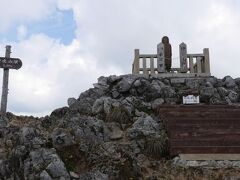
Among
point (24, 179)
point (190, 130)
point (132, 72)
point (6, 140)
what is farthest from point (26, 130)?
point (132, 72)

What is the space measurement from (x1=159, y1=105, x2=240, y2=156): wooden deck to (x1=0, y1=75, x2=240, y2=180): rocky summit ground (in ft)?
1.74

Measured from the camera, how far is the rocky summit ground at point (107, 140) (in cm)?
1537

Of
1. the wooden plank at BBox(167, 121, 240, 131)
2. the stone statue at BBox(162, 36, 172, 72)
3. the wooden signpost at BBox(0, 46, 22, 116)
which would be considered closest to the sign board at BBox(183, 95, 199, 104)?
the wooden plank at BBox(167, 121, 240, 131)

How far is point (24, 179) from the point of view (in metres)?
15.2

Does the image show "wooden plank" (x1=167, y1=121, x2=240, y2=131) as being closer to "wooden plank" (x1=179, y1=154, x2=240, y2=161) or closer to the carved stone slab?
"wooden plank" (x1=179, y1=154, x2=240, y2=161)

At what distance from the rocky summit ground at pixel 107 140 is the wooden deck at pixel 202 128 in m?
0.53

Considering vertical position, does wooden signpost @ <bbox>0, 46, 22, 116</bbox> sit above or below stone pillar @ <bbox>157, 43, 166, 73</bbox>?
below

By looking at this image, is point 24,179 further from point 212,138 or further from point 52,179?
point 212,138

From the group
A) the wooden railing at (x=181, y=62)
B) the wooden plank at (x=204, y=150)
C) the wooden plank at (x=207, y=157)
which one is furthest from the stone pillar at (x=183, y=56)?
the wooden plank at (x=207, y=157)

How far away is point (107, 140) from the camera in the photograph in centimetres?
1820

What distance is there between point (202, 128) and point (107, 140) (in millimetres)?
4011

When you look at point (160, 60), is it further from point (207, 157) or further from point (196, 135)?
point (207, 157)

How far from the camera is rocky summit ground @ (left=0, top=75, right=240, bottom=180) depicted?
1537 centimetres

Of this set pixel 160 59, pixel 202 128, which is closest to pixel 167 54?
pixel 160 59
